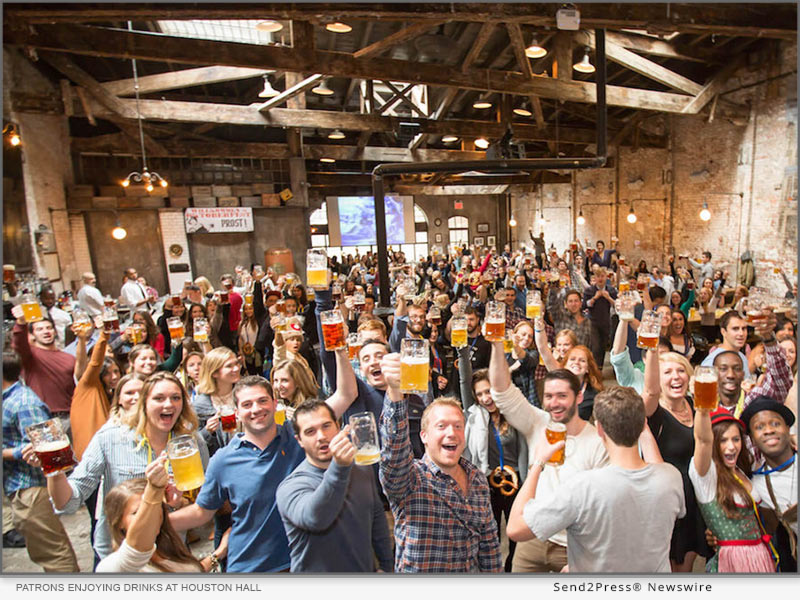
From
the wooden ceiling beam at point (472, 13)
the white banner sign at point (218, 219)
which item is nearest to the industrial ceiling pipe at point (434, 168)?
the wooden ceiling beam at point (472, 13)

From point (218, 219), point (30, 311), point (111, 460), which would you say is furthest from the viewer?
point (218, 219)

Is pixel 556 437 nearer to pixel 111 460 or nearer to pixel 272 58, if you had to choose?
pixel 111 460

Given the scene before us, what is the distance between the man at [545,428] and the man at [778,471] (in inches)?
26.1

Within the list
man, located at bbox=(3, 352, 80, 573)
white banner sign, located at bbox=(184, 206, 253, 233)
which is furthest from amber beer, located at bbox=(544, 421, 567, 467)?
white banner sign, located at bbox=(184, 206, 253, 233)

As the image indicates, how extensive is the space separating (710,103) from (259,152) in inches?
348

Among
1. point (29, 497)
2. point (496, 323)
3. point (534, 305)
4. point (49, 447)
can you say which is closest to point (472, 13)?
point (534, 305)

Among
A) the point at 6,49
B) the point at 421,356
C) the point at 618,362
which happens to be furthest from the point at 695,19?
the point at 6,49

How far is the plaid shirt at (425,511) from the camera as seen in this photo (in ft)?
5.44

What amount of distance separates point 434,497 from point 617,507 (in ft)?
1.96

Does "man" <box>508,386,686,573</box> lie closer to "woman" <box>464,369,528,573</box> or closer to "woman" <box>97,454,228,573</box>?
"woman" <box>464,369,528,573</box>

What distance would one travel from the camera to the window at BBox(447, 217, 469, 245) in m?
19.0

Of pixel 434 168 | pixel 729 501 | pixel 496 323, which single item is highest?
pixel 434 168

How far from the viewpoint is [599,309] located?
5.22 m

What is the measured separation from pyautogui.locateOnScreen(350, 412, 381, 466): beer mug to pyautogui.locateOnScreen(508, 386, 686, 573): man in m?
0.55
